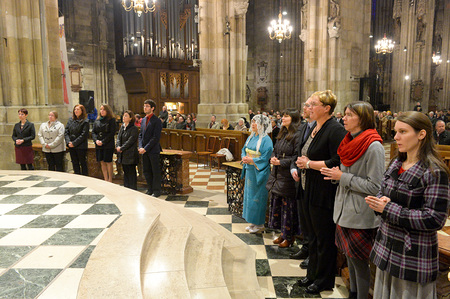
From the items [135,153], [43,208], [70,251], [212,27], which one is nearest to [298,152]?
[70,251]

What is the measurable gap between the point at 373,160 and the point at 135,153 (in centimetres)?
452

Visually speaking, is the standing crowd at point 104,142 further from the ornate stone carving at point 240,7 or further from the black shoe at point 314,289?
the ornate stone carving at point 240,7

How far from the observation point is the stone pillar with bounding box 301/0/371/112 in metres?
14.1

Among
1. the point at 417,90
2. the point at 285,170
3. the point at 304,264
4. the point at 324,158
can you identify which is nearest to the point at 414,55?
the point at 417,90

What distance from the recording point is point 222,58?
12.0m

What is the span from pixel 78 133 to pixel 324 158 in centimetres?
513

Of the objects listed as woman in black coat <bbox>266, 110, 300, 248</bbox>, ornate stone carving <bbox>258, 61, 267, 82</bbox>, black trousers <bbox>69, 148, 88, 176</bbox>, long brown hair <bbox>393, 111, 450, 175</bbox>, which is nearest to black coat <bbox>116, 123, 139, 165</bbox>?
black trousers <bbox>69, 148, 88, 176</bbox>

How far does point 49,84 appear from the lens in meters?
8.25

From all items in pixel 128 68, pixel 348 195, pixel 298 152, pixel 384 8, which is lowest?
pixel 348 195

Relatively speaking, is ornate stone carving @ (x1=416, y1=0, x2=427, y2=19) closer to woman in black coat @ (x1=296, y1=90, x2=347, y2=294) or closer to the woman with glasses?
the woman with glasses

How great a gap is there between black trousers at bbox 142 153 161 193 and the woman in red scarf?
4.06 meters

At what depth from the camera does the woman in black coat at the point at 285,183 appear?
4020mm

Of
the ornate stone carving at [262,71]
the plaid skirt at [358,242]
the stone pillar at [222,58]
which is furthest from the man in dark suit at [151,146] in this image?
the ornate stone carving at [262,71]

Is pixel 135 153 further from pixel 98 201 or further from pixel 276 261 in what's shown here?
pixel 276 261
